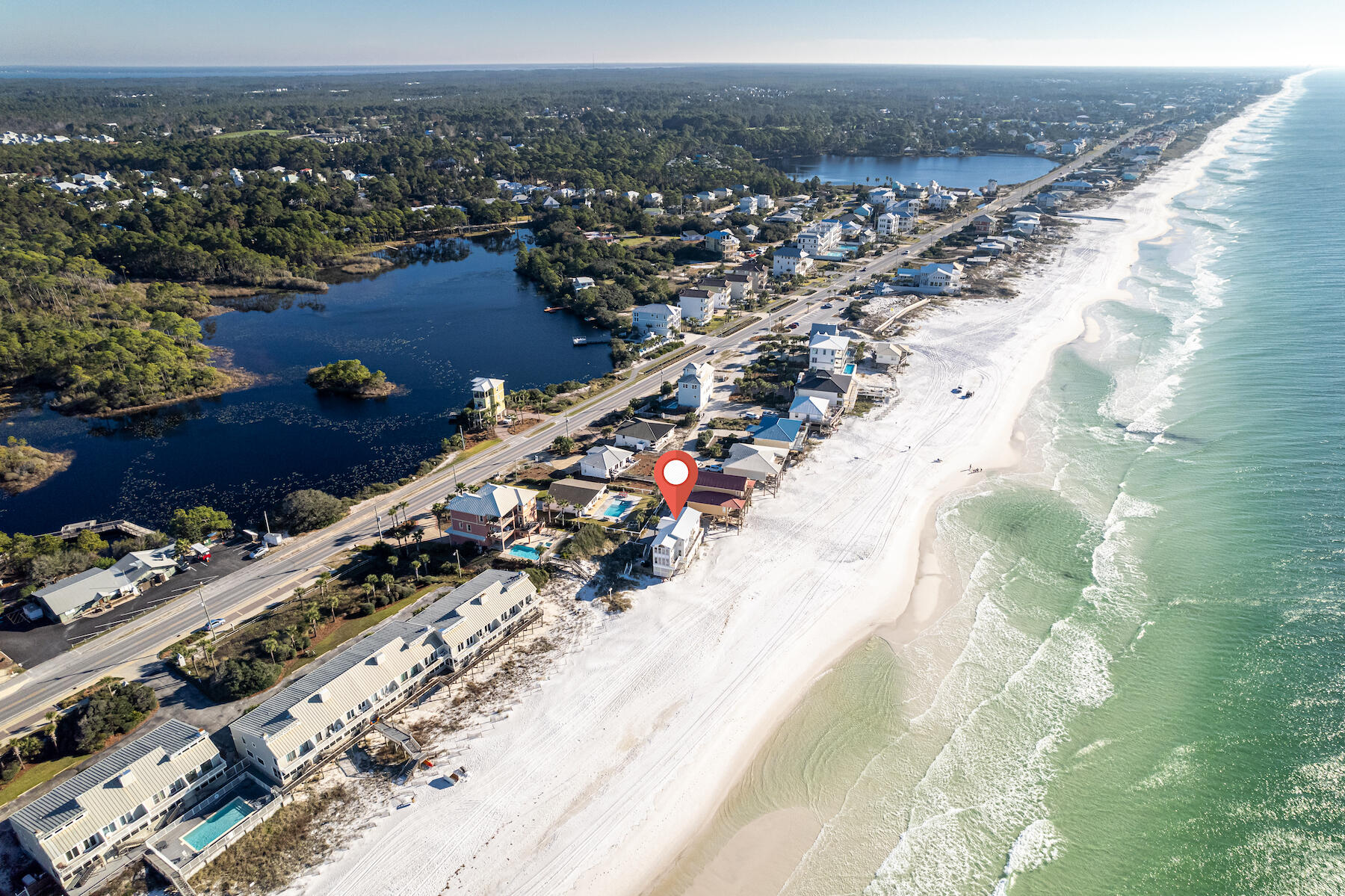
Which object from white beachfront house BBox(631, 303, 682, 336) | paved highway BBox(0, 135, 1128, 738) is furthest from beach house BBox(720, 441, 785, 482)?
white beachfront house BBox(631, 303, 682, 336)

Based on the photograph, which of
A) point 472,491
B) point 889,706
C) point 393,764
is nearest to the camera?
point 393,764

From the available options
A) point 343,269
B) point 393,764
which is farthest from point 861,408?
point 343,269

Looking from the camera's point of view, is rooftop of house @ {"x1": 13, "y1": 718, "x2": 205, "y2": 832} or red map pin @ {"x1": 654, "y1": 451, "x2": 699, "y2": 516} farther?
red map pin @ {"x1": 654, "y1": 451, "x2": 699, "y2": 516}

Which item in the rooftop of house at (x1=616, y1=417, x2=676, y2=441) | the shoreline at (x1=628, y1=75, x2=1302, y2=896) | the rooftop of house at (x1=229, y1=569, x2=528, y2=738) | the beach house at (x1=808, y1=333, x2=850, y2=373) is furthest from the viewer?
the beach house at (x1=808, y1=333, x2=850, y2=373)

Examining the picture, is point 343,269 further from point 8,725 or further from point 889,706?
point 889,706

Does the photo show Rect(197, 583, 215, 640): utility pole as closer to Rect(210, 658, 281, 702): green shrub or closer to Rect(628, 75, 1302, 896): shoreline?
Rect(210, 658, 281, 702): green shrub

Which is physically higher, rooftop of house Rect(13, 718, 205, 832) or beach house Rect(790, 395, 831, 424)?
beach house Rect(790, 395, 831, 424)
